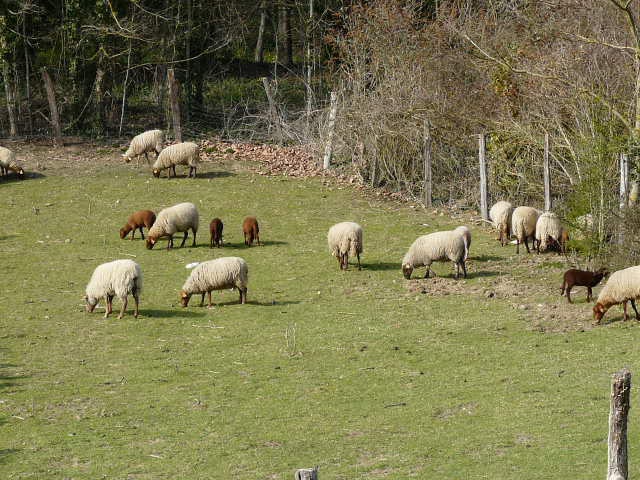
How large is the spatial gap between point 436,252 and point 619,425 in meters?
12.0

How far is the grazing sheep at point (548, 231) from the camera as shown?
896 inches

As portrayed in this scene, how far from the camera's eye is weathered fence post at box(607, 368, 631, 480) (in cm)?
899

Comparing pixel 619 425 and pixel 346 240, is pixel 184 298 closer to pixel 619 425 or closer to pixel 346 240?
pixel 346 240

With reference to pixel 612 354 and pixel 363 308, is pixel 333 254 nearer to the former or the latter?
pixel 363 308

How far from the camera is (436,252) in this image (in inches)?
829

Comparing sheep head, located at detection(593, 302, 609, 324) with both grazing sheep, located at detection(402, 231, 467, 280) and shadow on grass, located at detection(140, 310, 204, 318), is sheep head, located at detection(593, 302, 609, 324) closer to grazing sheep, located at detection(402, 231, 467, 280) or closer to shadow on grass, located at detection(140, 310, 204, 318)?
grazing sheep, located at detection(402, 231, 467, 280)

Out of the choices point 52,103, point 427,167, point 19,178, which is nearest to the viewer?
point 427,167

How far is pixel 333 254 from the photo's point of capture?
74.1ft

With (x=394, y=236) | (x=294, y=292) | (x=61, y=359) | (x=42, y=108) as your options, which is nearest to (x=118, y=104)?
(x=42, y=108)

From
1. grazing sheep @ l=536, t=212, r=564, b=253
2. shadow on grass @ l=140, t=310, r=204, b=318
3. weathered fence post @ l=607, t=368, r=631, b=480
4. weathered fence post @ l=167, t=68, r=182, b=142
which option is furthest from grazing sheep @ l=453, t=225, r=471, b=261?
weathered fence post @ l=167, t=68, r=182, b=142

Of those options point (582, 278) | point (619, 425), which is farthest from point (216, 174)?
point (619, 425)

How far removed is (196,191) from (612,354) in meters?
17.4

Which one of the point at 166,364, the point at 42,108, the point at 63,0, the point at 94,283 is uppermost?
the point at 63,0

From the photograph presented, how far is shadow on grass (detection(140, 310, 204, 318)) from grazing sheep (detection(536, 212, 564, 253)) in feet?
27.2
